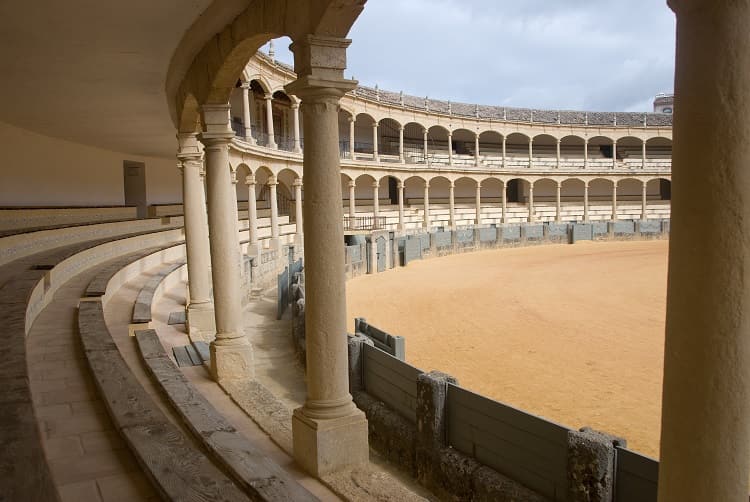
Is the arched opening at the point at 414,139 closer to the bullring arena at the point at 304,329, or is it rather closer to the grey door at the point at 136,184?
the grey door at the point at 136,184

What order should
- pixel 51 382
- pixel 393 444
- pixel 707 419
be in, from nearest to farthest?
1. pixel 707 419
2. pixel 51 382
3. pixel 393 444

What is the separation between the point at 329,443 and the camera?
3.96 metres

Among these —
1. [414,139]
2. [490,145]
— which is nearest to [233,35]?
[414,139]

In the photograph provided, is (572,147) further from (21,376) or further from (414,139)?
(21,376)

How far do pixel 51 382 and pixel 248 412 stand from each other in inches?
65.0

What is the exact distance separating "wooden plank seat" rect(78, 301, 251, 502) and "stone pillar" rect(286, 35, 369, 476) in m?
1.04

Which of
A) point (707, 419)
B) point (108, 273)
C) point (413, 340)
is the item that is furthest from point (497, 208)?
point (707, 419)

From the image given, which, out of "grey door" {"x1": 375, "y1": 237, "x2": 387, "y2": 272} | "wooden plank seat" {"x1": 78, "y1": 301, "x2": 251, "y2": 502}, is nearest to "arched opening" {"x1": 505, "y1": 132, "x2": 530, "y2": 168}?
"grey door" {"x1": 375, "y1": 237, "x2": 387, "y2": 272}

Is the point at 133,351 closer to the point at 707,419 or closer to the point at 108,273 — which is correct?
the point at 108,273

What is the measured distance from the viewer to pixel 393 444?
18.3ft

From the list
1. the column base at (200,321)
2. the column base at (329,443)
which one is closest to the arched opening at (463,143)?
the column base at (200,321)

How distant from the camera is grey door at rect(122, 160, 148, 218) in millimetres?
18078

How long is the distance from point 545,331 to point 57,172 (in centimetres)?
1108

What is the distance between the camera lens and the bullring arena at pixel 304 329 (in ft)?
6.09
